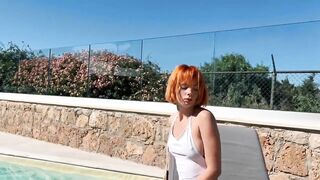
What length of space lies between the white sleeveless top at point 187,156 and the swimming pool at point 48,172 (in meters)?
3.56

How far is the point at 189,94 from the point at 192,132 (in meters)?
0.25

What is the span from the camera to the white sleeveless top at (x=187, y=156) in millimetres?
2736

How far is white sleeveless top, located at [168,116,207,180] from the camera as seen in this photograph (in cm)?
274

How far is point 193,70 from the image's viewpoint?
281 centimetres

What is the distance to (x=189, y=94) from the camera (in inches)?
110

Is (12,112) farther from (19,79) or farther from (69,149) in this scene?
(69,149)

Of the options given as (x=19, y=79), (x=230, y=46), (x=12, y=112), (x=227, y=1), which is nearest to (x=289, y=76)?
(x=230, y=46)

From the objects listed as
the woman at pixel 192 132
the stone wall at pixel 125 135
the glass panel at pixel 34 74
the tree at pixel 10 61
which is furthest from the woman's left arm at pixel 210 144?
the tree at pixel 10 61

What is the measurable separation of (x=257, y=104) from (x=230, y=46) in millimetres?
1259

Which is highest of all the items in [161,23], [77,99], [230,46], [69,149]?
[161,23]

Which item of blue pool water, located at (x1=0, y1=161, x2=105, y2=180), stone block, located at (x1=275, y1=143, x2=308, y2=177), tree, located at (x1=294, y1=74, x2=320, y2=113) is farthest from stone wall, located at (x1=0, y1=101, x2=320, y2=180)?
blue pool water, located at (x1=0, y1=161, x2=105, y2=180)

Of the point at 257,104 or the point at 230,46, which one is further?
the point at 230,46

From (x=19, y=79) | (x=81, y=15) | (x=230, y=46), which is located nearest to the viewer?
(x=230, y=46)

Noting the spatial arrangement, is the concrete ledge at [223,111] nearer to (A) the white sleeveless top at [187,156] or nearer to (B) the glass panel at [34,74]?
(B) the glass panel at [34,74]
